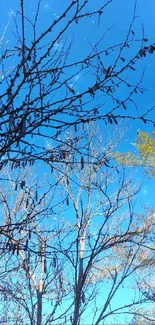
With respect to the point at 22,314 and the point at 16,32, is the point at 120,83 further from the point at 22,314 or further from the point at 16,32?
the point at 22,314

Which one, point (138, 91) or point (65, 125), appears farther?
point (138, 91)

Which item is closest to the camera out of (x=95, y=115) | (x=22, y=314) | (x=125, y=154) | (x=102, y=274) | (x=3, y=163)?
(x=3, y=163)

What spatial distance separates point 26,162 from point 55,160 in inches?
4.0

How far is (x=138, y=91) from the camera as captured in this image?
51.9 inches

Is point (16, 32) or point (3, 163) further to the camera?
point (16, 32)

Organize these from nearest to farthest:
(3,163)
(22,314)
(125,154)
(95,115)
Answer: (3,163) → (95,115) → (22,314) → (125,154)

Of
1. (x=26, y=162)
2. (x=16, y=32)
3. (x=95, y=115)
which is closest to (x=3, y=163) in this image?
(x=26, y=162)

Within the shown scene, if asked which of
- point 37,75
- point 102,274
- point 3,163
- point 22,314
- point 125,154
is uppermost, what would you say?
point 125,154

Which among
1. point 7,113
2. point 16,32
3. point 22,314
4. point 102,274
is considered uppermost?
point 102,274

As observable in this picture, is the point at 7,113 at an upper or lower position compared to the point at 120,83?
lower

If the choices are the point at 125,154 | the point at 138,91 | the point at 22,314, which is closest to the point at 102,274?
the point at 22,314

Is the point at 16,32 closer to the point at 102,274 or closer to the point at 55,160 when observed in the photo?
the point at 55,160

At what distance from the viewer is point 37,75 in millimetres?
1171

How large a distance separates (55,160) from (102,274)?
6.31 meters
